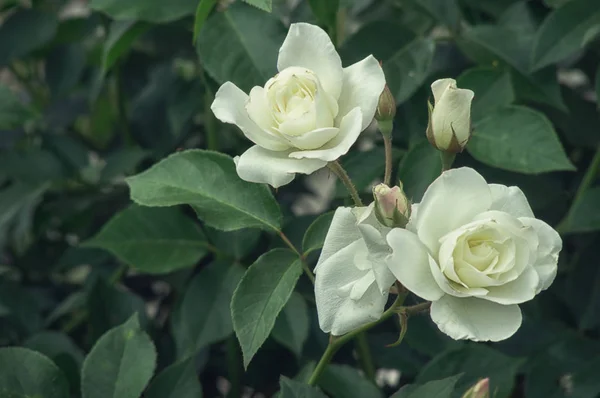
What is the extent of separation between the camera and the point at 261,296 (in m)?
0.55

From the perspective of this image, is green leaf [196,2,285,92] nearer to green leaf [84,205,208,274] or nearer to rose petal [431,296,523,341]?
green leaf [84,205,208,274]

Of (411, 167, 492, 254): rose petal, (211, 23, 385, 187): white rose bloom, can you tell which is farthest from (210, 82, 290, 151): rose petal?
(411, 167, 492, 254): rose petal

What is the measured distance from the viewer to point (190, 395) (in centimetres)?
65

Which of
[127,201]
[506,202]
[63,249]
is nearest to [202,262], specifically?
[127,201]

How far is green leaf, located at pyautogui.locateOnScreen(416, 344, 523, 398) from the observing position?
0.68m

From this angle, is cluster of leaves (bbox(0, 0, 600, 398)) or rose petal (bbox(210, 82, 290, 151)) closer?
rose petal (bbox(210, 82, 290, 151))

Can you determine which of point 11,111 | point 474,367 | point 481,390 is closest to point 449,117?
Answer: point 481,390

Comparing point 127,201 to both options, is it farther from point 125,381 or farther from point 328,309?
point 328,309

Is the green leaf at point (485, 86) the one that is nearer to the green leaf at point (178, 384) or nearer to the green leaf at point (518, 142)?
the green leaf at point (518, 142)

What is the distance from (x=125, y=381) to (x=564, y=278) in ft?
1.71

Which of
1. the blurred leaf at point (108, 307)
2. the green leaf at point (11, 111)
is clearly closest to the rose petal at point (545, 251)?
the blurred leaf at point (108, 307)

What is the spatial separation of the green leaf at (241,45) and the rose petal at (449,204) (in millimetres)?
266

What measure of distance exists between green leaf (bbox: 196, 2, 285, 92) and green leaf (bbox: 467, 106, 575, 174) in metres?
0.19

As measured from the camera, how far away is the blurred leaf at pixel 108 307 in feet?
2.65
